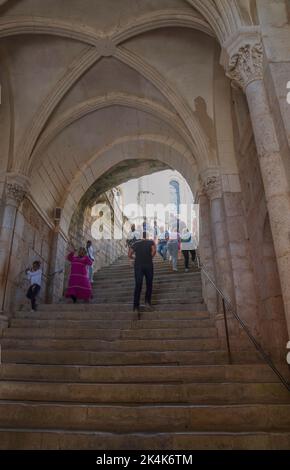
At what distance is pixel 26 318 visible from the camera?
5723mm

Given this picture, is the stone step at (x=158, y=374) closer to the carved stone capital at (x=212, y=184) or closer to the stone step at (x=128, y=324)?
the stone step at (x=128, y=324)

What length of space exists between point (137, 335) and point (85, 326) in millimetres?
902

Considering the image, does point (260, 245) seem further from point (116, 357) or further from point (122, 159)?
point (122, 159)

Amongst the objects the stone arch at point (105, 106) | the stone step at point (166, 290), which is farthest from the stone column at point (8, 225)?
the stone step at point (166, 290)

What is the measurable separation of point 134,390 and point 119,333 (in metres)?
1.60

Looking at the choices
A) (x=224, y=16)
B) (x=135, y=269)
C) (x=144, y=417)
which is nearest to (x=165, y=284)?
(x=135, y=269)

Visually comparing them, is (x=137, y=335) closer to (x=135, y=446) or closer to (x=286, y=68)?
(x=135, y=446)

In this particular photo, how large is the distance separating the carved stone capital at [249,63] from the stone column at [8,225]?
474 cm

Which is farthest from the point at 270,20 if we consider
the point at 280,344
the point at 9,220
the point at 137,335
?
the point at 9,220

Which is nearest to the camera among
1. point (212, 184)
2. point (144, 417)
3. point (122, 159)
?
point (144, 417)

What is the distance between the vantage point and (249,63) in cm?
370

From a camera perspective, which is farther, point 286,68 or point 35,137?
point 35,137

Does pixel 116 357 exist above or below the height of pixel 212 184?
below
